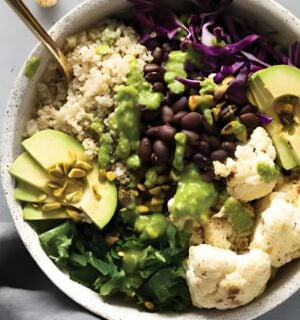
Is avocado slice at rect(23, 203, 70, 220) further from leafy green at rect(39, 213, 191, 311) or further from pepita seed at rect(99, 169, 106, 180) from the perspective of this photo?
pepita seed at rect(99, 169, 106, 180)

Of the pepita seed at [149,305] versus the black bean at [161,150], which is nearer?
the black bean at [161,150]

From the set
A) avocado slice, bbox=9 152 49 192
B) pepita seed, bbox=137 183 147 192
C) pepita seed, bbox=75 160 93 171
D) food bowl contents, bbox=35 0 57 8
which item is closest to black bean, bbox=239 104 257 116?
pepita seed, bbox=137 183 147 192

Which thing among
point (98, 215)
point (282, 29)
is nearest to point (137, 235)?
point (98, 215)

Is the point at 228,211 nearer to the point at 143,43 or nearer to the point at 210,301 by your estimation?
the point at 210,301

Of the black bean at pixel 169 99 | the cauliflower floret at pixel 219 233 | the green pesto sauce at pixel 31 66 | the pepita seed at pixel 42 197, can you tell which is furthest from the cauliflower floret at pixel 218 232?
the green pesto sauce at pixel 31 66

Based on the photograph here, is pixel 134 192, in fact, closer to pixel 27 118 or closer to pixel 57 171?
pixel 57 171

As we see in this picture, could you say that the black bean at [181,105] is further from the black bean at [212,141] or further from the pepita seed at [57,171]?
the pepita seed at [57,171]

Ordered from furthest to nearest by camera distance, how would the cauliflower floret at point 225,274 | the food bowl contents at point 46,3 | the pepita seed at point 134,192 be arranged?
the food bowl contents at point 46,3 → the pepita seed at point 134,192 → the cauliflower floret at point 225,274
